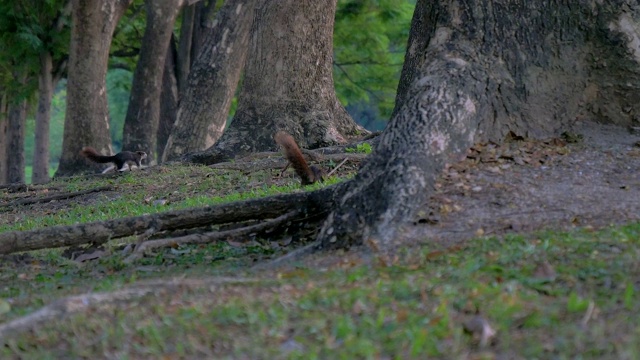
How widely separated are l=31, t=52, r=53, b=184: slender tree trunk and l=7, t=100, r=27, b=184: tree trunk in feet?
16.4

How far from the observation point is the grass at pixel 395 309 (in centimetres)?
379

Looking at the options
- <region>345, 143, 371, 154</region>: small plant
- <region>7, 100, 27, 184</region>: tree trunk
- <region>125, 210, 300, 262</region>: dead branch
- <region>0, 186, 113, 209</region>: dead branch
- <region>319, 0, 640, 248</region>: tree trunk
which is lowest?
<region>7, 100, 27, 184</region>: tree trunk

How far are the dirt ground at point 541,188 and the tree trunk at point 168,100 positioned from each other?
15.4 meters

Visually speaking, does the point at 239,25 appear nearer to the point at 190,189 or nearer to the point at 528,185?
the point at 190,189

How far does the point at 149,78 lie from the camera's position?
1995cm

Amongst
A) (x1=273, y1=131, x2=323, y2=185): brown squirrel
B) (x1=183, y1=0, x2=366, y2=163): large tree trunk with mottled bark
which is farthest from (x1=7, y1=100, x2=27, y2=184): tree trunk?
(x1=273, y1=131, x2=323, y2=185): brown squirrel

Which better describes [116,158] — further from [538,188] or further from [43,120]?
[538,188]

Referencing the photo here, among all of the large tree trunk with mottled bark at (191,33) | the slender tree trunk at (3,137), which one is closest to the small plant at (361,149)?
the large tree trunk with mottled bark at (191,33)

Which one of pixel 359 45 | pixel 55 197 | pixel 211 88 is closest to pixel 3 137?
pixel 359 45

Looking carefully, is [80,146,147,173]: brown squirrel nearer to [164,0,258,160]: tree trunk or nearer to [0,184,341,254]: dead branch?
[164,0,258,160]: tree trunk

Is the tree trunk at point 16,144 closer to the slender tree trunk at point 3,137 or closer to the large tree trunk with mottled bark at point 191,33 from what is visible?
the slender tree trunk at point 3,137

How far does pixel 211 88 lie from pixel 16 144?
42.6ft

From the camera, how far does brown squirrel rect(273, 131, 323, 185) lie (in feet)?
28.6

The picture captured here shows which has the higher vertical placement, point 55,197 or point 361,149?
point 361,149
